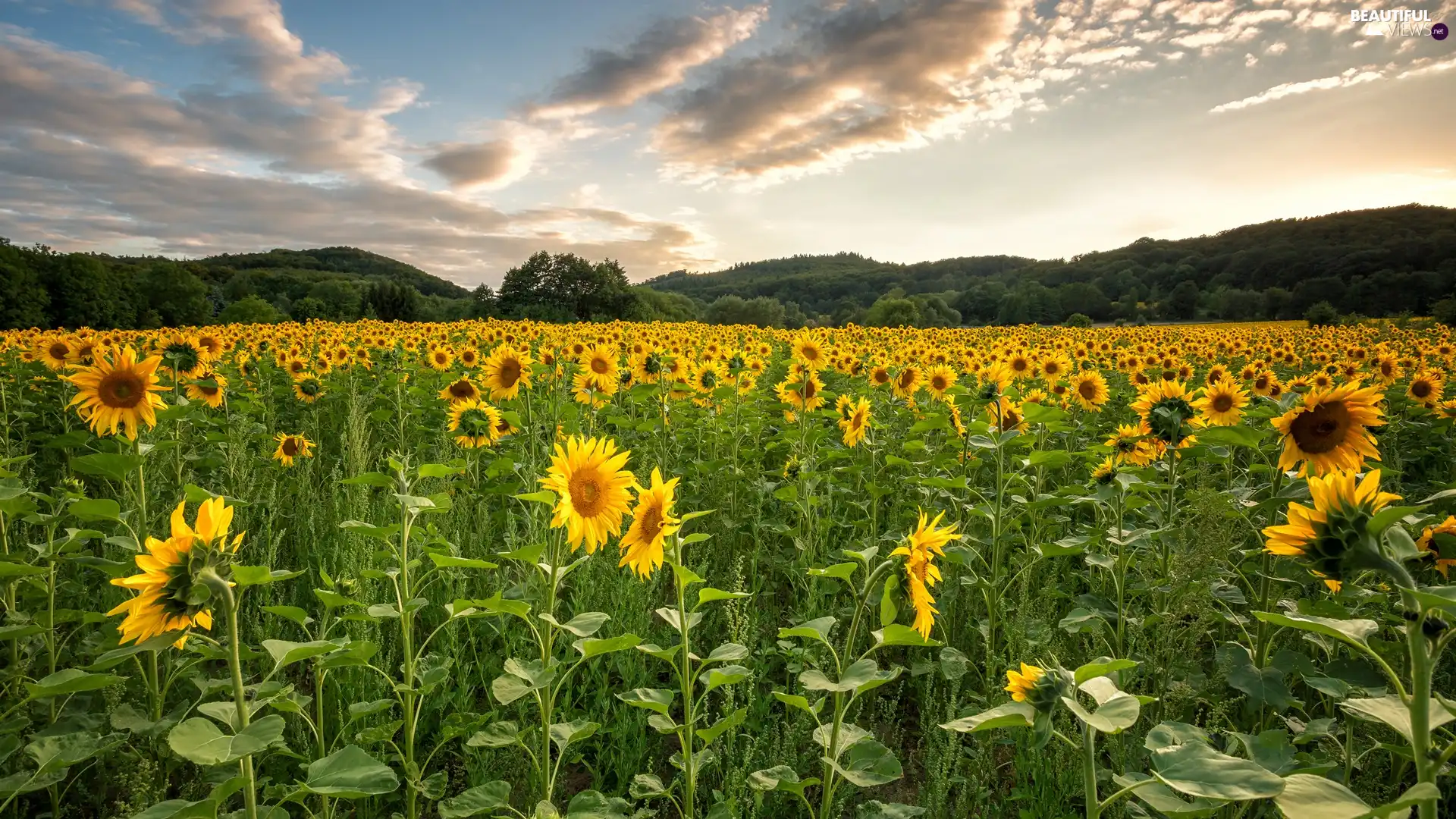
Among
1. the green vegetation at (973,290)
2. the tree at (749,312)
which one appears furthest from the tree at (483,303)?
the tree at (749,312)

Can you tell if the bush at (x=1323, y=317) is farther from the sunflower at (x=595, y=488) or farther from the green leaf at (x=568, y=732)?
the green leaf at (x=568, y=732)

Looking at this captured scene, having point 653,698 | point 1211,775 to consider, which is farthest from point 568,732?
point 1211,775

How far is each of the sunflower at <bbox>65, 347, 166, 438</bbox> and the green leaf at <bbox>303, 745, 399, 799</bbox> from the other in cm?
221

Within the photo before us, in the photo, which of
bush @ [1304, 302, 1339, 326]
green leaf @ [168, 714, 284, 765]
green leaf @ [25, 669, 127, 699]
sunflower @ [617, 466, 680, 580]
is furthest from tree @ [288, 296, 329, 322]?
bush @ [1304, 302, 1339, 326]

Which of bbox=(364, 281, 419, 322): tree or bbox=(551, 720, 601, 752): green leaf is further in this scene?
bbox=(364, 281, 419, 322): tree

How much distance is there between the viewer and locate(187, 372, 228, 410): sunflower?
198 inches

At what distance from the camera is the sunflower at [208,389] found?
5027 millimetres

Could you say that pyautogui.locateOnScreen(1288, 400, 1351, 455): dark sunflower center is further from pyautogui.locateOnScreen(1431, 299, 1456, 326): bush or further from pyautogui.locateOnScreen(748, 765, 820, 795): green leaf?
pyautogui.locateOnScreen(1431, 299, 1456, 326): bush

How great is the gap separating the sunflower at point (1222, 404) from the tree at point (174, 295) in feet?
112

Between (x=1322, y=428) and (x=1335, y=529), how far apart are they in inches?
72.0

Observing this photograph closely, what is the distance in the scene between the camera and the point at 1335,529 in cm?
130

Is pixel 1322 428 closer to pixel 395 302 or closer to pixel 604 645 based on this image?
pixel 604 645

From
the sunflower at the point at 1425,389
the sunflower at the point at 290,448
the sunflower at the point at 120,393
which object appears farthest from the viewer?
the sunflower at the point at 1425,389

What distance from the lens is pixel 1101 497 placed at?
3.10 metres
